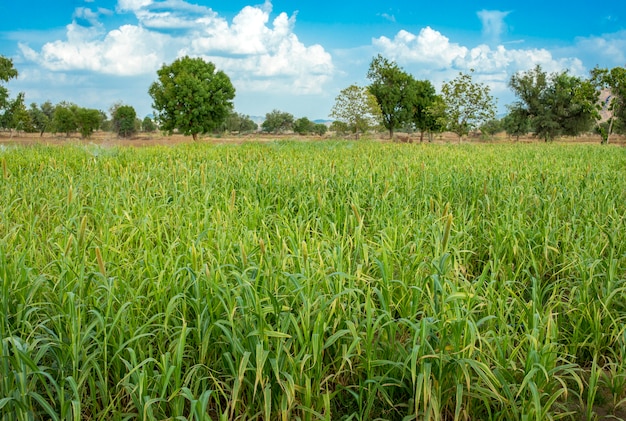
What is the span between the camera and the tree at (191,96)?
4941 cm

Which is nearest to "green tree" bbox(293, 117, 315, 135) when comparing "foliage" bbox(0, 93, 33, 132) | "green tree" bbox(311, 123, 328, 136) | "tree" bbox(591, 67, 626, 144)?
"green tree" bbox(311, 123, 328, 136)

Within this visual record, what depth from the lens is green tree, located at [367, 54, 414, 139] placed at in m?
57.2

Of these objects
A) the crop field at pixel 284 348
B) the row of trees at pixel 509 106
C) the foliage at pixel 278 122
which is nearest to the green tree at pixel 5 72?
the row of trees at pixel 509 106

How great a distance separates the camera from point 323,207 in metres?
5.95

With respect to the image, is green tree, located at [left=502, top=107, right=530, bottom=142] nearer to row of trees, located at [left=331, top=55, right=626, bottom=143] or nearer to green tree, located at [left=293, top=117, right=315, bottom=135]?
row of trees, located at [left=331, top=55, right=626, bottom=143]

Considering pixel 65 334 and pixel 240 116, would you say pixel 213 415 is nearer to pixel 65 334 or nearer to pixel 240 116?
pixel 65 334

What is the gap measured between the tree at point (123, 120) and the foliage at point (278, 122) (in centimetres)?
2906

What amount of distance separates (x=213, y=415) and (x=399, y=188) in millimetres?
5291

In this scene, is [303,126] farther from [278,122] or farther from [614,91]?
[614,91]

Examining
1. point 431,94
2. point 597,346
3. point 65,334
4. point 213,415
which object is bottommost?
point 213,415

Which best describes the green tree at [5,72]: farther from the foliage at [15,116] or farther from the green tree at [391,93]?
the green tree at [391,93]

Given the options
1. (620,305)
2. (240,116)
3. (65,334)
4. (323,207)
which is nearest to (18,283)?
(65,334)

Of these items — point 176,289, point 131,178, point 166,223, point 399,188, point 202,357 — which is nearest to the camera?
point 202,357

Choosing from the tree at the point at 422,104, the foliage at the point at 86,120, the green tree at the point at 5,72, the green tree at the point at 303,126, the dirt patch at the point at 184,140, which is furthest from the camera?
the green tree at the point at 303,126
